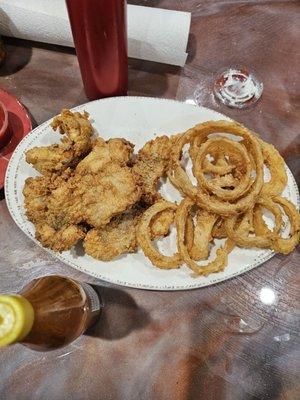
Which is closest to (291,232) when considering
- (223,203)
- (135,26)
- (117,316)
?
(223,203)

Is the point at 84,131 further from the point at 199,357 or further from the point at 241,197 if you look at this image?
the point at 199,357

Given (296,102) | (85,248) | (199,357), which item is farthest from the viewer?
(296,102)

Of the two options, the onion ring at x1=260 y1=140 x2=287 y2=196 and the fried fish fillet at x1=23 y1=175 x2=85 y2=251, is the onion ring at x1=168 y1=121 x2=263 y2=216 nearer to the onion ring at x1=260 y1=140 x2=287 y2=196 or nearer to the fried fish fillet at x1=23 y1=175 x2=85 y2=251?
the onion ring at x1=260 y1=140 x2=287 y2=196

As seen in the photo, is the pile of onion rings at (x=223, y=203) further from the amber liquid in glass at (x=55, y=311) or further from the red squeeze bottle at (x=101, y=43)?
the red squeeze bottle at (x=101, y=43)

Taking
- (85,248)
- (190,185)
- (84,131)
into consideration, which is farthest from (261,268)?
(84,131)

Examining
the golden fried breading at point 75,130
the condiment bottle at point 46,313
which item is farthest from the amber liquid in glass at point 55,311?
the golden fried breading at point 75,130

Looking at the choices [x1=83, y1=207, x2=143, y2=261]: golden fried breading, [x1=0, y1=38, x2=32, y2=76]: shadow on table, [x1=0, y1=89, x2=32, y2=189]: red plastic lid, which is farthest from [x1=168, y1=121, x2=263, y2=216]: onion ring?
[x1=0, y1=38, x2=32, y2=76]: shadow on table

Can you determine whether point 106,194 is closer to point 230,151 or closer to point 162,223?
point 162,223
